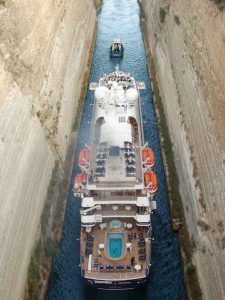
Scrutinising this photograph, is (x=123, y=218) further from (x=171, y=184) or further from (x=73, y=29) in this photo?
(x=73, y=29)

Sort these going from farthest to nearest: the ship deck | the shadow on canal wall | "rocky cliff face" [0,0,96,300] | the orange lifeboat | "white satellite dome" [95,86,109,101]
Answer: "white satellite dome" [95,86,109,101] < the orange lifeboat < the shadow on canal wall < the ship deck < "rocky cliff face" [0,0,96,300]

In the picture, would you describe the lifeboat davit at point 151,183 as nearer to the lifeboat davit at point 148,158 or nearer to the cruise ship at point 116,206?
the cruise ship at point 116,206

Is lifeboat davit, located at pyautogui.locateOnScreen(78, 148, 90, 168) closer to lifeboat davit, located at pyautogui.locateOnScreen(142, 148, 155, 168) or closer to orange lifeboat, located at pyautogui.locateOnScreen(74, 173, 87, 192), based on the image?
orange lifeboat, located at pyautogui.locateOnScreen(74, 173, 87, 192)

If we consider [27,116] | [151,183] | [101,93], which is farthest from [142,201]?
[101,93]

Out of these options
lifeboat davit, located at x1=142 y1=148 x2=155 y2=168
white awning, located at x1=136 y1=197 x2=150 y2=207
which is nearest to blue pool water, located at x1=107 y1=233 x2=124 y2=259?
white awning, located at x1=136 y1=197 x2=150 y2=207

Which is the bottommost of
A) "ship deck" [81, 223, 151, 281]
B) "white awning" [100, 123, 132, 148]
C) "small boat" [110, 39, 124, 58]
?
"ship deck" [81, 223, 151, 281]

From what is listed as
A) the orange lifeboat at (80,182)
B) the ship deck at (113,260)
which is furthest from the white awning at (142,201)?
the orange lifeboat at (80,182)

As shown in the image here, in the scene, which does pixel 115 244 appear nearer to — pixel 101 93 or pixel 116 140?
pixel 116 140

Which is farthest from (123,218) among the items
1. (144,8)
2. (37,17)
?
(144,8)
